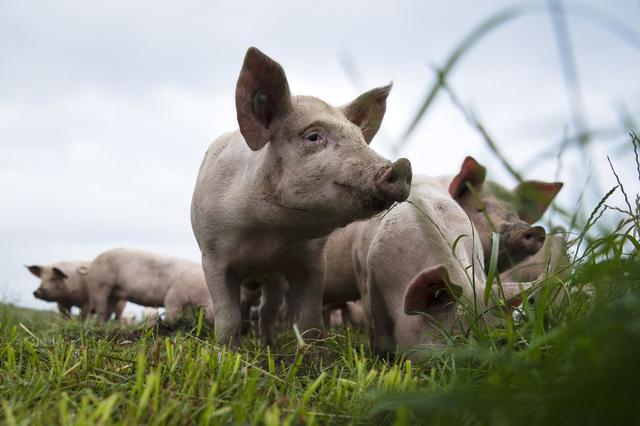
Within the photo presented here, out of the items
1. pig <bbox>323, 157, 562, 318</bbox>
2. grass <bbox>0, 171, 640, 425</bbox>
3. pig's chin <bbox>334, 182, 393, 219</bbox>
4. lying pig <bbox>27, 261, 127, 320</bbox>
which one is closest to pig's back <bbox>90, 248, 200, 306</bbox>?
lying pig <bbox>27, 261, 127, 320</bbox>

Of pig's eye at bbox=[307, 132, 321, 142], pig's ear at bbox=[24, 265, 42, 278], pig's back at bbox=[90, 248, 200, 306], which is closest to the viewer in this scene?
pig's eye at bbox=[307, 132, 321, 142]

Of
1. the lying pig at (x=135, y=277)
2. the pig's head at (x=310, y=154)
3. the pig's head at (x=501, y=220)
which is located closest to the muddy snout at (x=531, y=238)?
the pig's head at (x=501, y=220)

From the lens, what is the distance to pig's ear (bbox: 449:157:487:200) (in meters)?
4.99

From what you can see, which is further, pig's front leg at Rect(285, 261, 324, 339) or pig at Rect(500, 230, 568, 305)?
pig's front leg at Rect(285, 261, 324, 339)

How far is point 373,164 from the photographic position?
311 centimetres

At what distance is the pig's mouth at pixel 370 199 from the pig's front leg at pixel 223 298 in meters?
1.25

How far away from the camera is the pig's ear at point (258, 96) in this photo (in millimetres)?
3496

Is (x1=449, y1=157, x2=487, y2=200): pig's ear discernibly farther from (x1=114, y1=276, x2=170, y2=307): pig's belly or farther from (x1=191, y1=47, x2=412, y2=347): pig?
(x1=114, y1=276, x2=170, y2=307): pig's belly

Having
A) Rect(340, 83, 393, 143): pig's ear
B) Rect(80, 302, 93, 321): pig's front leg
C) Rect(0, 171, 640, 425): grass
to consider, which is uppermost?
Rect(80, 302, 93, 321): pig's front leg

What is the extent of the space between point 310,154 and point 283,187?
24 cm

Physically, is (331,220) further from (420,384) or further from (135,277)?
(135,277)

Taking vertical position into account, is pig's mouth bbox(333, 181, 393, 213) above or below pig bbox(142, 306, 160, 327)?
above

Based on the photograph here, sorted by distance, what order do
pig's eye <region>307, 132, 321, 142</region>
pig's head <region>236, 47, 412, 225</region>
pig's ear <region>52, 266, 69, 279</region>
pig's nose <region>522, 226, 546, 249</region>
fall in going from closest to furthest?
pig's head <region>236, 47, 412, 225</region> → pig's eye <region>307, 132, 321, 142</region> → pig's nose <region>522, 226, 546, 249</region> → pig's ear <region>52, 266, 69, 279</region>

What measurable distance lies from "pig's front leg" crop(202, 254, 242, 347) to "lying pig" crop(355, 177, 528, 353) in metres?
0.91
